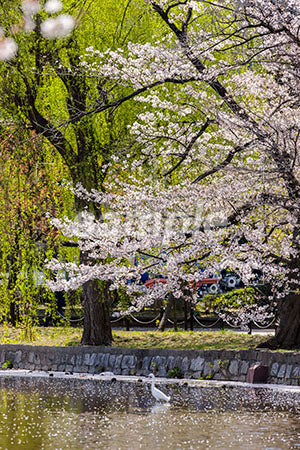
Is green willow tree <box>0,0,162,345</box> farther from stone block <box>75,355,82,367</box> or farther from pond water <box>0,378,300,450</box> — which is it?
pond water <box>0,378,300,450</box>

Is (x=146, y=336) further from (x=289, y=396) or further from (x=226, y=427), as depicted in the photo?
(x=226, y=427)

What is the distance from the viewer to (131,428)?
1005cm

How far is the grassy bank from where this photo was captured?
57.1 feet

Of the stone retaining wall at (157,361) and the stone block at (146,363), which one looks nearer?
the stone retaining wall at (157,361)

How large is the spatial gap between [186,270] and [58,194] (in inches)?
213

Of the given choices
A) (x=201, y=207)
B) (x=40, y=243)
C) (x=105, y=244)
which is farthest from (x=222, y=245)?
(x=40, y=243)

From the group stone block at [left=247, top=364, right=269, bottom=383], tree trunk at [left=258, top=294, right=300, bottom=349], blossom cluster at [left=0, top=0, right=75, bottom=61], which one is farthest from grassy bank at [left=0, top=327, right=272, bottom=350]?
blossom cluster at [left=0, top=0, right=75, bottom=61]

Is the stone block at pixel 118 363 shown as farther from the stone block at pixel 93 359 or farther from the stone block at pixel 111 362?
the stone block at pixel 93 359

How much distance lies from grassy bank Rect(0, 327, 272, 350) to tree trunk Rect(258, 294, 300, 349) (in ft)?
2.10

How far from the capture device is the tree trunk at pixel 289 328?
15.9 metres

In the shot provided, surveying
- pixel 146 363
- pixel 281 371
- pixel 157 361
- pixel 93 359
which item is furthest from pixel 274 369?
pixel 93 359

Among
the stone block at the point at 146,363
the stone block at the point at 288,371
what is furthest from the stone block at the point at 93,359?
the stone block at the point at 288,371

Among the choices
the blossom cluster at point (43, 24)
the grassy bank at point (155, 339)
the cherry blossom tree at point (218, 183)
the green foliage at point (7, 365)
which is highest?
the blossom cluster at point (43, 24)

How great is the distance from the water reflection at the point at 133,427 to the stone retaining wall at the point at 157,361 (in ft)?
11.4
